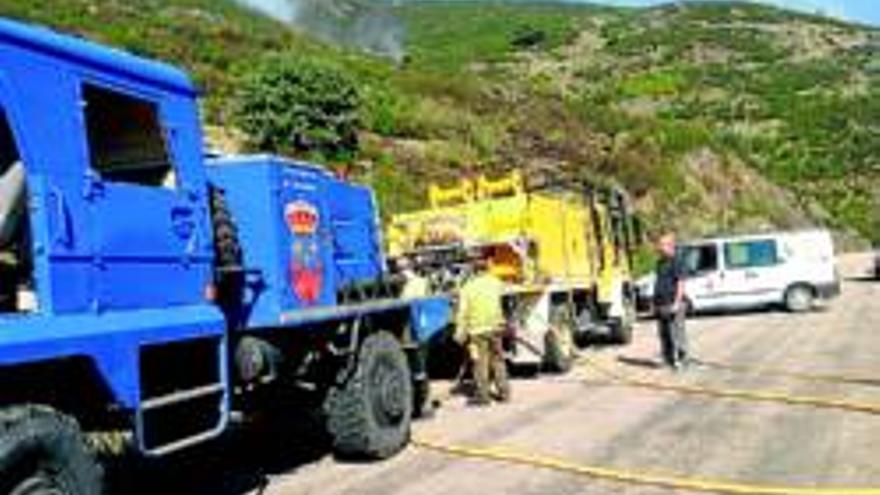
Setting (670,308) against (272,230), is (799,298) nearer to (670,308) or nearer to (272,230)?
(670,308)

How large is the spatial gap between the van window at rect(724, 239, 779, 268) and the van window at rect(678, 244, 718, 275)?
0.27m

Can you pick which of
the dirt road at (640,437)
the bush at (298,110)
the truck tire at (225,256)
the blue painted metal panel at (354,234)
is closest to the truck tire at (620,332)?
the dirt road at (640,437)

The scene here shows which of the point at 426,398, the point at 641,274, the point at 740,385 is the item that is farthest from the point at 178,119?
the point at 641,274

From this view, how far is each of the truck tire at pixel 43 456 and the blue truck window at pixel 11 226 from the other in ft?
2.53

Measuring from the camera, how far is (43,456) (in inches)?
351

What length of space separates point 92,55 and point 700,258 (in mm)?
26336

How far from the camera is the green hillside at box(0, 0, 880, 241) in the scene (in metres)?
47.8

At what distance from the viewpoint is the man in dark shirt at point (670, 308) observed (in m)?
21.8

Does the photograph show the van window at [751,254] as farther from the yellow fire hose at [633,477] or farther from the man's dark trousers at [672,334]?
→ the yellow fire hose at [633,477]

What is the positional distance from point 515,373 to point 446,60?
105240 millimetres

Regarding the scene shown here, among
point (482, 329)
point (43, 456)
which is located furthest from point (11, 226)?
point (482, 329)

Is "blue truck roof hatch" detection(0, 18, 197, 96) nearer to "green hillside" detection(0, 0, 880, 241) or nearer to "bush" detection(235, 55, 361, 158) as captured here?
"green hillside" detection(0, 0, 880, 241)

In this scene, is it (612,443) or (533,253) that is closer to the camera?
(612,443)

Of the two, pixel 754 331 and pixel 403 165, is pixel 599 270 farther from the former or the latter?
pixel 403 165
